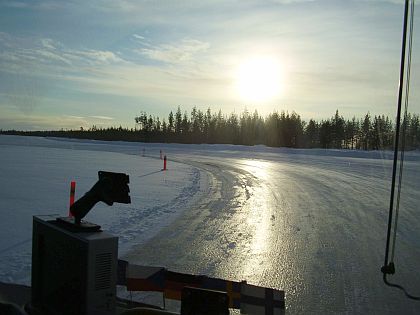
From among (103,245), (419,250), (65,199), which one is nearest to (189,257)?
(103,245)

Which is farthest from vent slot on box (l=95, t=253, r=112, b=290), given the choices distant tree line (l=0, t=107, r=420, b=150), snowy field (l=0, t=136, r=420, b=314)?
distant tree line (l=0, t=107, r=420, b=150)

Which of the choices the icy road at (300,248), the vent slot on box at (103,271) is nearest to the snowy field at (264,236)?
the icy road at (300,248)

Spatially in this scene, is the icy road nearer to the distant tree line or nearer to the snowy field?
the snowy field

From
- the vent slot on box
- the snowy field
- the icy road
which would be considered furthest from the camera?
the snowy field

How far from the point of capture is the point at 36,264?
4039mm

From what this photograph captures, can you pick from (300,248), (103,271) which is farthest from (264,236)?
(103,271)

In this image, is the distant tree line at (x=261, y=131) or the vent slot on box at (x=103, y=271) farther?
the distant tree line at (x=261, y=131)

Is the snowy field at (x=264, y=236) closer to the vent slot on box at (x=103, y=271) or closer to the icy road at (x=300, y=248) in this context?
the icy road at (x=300, y=248)

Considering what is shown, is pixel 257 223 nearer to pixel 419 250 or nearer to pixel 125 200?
pixel 419 250

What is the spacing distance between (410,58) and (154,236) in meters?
5.87

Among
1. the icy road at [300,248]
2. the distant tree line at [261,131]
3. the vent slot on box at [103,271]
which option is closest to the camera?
the vent slot on box at [103,271]

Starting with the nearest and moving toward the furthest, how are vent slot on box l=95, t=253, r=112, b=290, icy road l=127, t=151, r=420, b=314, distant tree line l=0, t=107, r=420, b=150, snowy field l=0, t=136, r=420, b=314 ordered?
vent slot on box l=95, t=253, r=112, b=290
icy road l=127, t=151, r=420, b=314
snowy field l=0, t=136, r=420, b=314
distant tree line l=0, t=107, r=420, b=150

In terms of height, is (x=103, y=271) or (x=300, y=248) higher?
(x=103, y=271)

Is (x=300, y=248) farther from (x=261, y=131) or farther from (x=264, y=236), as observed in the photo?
(x=261, y=131)
